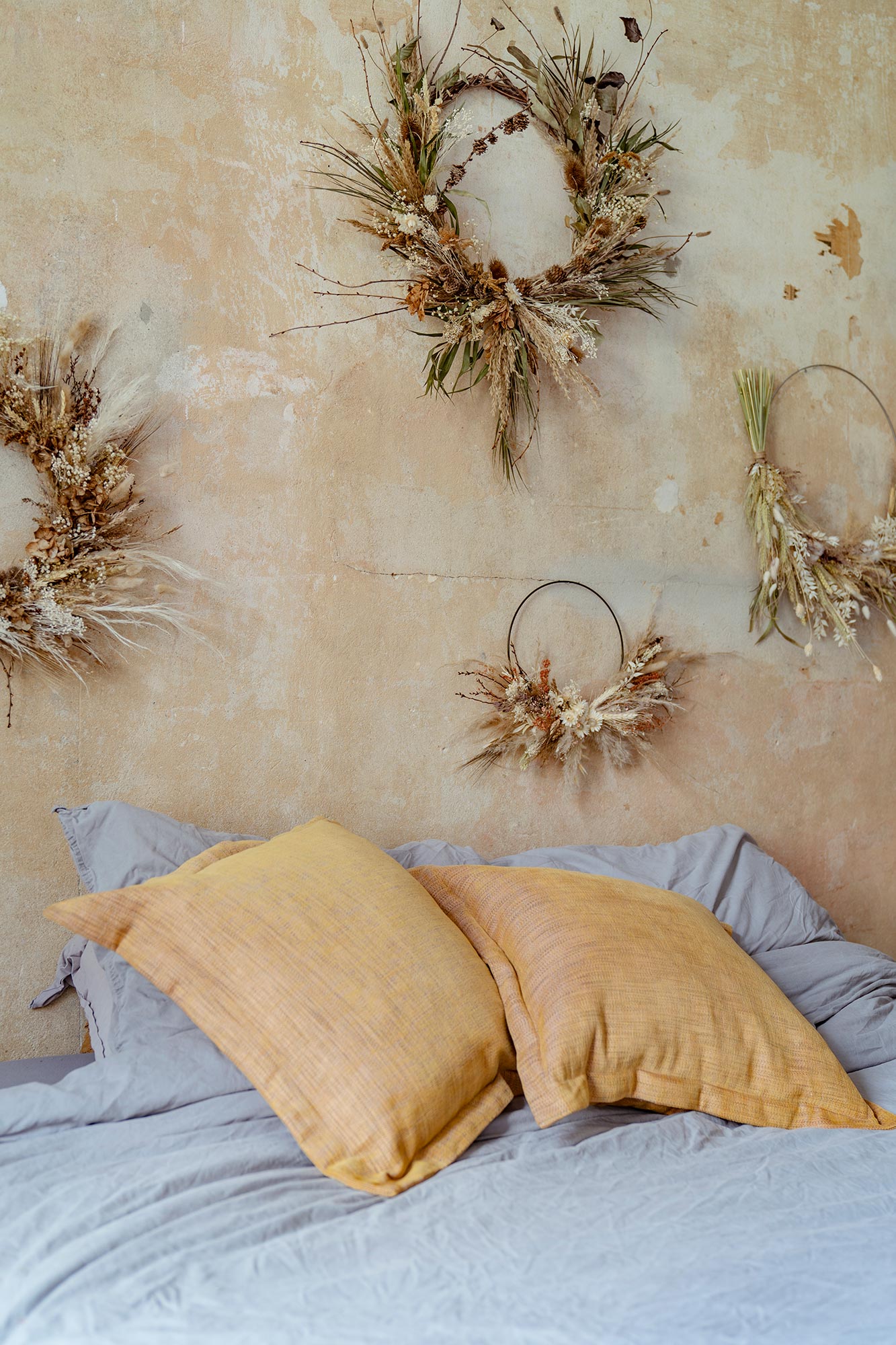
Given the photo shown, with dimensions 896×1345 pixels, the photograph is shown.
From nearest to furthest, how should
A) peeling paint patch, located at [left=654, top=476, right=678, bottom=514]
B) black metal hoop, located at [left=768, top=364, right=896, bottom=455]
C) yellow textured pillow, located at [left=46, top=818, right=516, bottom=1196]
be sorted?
yellow textured pillow, located at [left=46, top=818, right=516, bottom=1196], peeling paint patch, located at [left=654, top=476, right=678, bottom=514], black metal hoop, located at [left=768, top=364, right=896, bottom=455]

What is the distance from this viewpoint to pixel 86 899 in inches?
53.1

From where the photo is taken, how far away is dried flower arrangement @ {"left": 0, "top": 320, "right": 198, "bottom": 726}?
1718 millimetres

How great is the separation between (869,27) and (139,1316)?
3416 mm

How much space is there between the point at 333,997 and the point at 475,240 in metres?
1.73

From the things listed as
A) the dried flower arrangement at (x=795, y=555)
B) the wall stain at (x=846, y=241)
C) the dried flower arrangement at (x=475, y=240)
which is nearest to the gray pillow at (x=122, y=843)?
the dried flower arrangement at (x=475, y=240)

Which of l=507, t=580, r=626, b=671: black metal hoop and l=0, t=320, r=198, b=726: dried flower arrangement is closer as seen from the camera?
l=0, t=320, r=198, b=726: dried flower arrangement

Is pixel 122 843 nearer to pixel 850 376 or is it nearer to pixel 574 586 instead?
pixel 574 586

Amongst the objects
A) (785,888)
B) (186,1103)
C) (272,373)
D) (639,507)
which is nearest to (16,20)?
(272,373)

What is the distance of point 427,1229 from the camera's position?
1.09 metres

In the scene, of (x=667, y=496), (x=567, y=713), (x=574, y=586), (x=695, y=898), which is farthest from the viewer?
(x=667, y=496)

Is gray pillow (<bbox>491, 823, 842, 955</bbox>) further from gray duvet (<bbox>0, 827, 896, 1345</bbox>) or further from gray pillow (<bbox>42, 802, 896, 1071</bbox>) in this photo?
gray duvet (<bbox>0, 827, 896, 1345</bbox>)

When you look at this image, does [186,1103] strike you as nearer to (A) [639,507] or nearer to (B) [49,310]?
(B) [49,310]

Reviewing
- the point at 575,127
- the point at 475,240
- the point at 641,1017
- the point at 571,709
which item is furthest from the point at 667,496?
the point at 641,1017

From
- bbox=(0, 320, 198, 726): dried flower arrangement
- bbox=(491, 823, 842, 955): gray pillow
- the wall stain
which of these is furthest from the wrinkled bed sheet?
the wall stain
